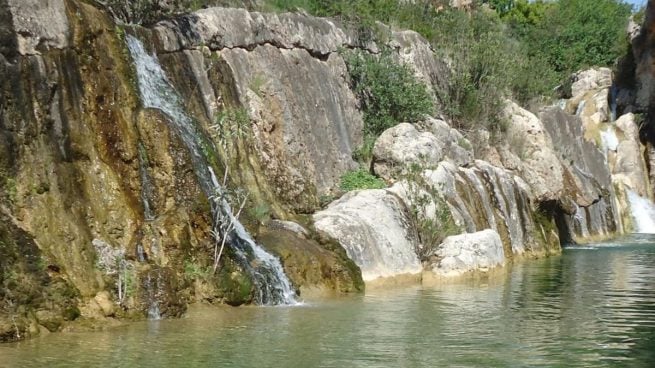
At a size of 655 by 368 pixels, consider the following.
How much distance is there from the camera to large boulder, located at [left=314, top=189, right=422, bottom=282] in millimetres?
22469

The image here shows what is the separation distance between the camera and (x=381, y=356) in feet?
42.6

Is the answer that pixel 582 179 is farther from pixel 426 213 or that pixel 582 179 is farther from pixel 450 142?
pixel 426 213

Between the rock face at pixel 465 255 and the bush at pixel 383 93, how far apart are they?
7296mm

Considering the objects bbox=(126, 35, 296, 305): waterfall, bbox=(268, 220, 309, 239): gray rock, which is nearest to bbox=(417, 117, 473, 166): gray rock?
bbox=(268, 220, 309, 239): gray rock

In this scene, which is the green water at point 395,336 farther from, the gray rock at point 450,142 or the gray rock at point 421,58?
the gray rock at point 421,58

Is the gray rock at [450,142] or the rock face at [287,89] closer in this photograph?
the rock face at [287,89]

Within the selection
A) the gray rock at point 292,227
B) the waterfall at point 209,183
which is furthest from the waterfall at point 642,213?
the waterfall at point 209,183

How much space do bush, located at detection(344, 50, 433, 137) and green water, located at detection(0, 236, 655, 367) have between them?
1129 cm

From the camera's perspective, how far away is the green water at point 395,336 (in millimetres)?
12617

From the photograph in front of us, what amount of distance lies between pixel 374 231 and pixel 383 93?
9.93 meters

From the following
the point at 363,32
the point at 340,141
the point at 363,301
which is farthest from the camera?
the point at 363,32

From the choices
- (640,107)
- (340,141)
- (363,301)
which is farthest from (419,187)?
(640,107)

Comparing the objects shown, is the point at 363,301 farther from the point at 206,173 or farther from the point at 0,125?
the point at 0,125

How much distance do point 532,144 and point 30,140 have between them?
25.6 metres
